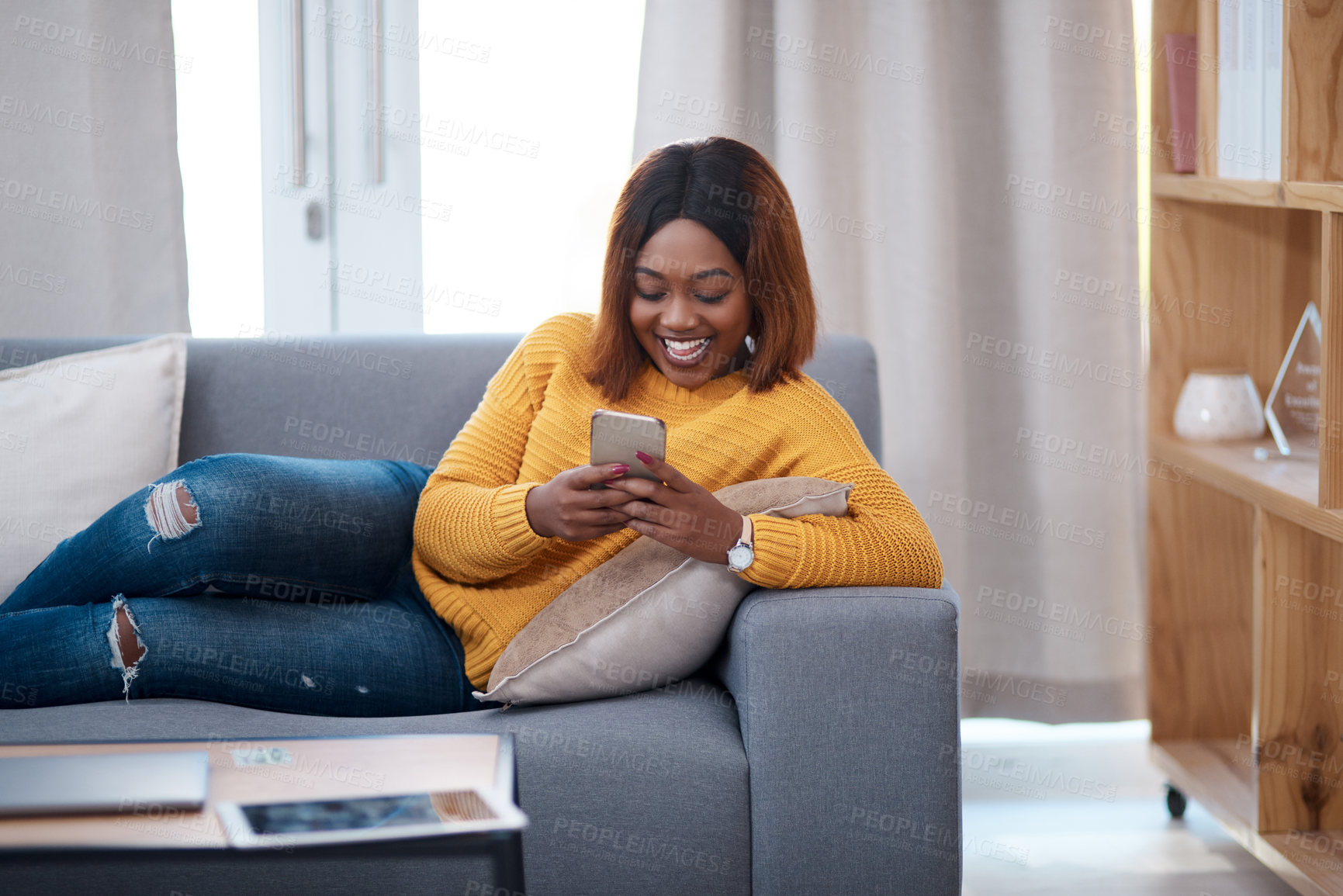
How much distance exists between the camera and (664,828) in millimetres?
1309

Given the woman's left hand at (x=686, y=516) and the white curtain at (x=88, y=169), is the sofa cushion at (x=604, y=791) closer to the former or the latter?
the woman's left hand at (x=686, y=516)

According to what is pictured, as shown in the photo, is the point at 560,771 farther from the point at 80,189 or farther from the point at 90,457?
the point at 80,189

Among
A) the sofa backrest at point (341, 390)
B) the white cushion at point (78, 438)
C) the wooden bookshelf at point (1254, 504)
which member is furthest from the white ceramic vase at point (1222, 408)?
the white cushion at point (78, 438)

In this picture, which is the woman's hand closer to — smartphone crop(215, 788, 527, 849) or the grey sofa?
the grey sofa

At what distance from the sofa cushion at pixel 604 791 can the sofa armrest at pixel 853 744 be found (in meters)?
0.05

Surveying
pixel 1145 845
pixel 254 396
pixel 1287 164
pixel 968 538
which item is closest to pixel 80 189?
pixel 254 396

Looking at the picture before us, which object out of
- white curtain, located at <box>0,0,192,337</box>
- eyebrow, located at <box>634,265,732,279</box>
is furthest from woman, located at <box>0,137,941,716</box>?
white curtain, located at <box>0,0,192,337</box>

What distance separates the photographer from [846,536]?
142cm

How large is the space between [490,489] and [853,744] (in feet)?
1.90

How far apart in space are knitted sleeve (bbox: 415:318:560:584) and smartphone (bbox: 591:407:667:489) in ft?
0.58

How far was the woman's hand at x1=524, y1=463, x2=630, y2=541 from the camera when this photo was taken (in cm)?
140

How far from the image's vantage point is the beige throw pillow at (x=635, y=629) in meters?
1.40

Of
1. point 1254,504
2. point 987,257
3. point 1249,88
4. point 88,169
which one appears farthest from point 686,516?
point 88,169

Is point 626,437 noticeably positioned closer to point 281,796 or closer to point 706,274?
point 706,274
